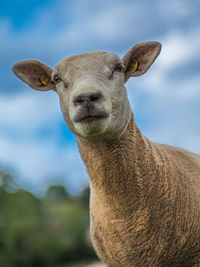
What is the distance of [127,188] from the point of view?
5637mm

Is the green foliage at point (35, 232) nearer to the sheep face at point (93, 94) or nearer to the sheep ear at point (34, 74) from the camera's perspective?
the sheep ear at point (34, 74)

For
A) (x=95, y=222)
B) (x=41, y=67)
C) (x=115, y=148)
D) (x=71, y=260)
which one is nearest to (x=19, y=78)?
(x=41, y=67)

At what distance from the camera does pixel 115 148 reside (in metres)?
5.53

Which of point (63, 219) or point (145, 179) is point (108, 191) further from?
point (63, 219)

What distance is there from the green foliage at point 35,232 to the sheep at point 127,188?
5242cm

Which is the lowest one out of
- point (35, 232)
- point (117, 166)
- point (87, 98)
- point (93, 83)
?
point (35, 232)

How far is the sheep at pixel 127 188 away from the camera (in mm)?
5500

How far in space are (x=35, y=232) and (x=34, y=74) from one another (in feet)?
179

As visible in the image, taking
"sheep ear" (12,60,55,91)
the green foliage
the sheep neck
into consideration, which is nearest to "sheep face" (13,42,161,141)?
"sheep ear" (12,60,55,91)

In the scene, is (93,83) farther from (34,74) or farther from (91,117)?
(34,74)

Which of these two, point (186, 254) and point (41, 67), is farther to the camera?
point (41, 67)

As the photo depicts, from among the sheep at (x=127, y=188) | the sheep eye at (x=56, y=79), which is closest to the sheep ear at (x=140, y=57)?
the sheep at (x=127, y=188)

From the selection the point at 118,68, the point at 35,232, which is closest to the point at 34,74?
the point at 118,68

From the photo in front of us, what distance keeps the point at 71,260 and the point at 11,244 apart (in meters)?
13.0
